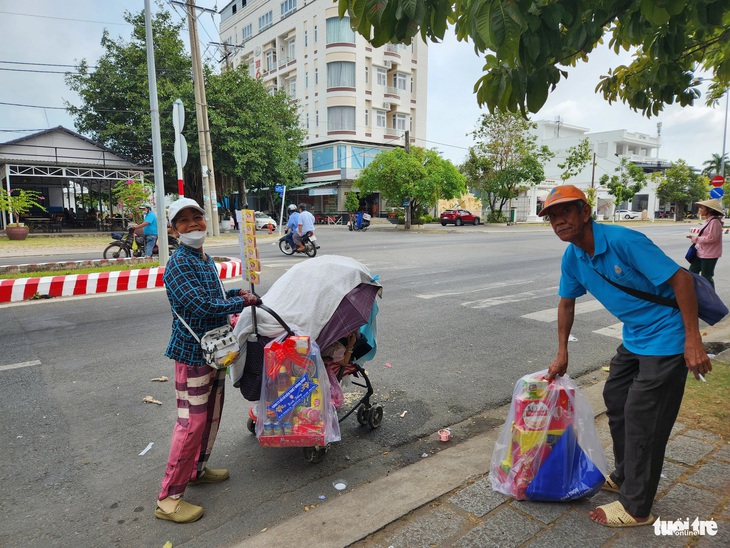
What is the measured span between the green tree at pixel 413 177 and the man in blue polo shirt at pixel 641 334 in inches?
1098

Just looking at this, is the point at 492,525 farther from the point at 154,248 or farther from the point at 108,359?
the point at 154,248

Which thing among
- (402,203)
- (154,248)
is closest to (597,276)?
(154,248)

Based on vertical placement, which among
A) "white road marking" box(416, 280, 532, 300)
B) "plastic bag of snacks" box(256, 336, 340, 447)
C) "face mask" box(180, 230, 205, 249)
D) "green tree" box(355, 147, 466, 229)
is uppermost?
"green tree" box(355, 147, 466, 229)

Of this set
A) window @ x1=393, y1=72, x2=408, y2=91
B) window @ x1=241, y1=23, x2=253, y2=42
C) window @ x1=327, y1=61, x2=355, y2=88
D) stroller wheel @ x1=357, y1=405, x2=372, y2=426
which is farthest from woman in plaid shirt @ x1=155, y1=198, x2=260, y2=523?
window @ x1=241, y1=23, x2=253, y2=42

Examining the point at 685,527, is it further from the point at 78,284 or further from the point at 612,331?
the point at 78,284

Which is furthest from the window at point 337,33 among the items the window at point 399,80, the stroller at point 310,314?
the stroller at point 310,314

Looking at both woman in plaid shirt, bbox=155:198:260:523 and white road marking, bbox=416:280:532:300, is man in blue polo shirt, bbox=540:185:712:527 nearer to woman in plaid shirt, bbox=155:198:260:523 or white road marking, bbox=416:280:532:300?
woman in plaid shirt, bbox=155:198:260:523

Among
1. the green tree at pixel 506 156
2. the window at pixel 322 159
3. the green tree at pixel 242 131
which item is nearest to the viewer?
the green tree at pixel 242 131

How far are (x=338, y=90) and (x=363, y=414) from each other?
44912 millimetres

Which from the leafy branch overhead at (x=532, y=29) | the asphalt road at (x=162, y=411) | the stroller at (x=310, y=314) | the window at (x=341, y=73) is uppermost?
the window at (x=341, y=73)

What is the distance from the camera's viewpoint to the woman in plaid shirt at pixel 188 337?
8.61ft

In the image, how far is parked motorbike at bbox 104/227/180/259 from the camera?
1404 centimetres

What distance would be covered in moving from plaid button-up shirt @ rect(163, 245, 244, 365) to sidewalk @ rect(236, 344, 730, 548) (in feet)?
3.43

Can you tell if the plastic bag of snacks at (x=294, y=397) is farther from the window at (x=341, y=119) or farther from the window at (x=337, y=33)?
the window at (x=337, y=33)
